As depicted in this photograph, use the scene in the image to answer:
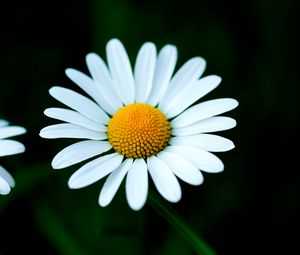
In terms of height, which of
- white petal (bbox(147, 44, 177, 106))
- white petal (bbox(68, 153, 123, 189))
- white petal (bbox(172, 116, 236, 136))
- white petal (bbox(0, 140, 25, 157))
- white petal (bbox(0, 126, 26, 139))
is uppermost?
white petal (bbox(0, 126, 26, 139))

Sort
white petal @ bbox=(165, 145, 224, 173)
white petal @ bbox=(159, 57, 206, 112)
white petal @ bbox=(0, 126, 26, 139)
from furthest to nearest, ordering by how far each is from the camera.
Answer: white petal @ bbox=(159, 57, 206, 112) < white petal @ bbox=(0, 126, 26, 139) < white petal @ bbox=(165, 145, 224, 173)

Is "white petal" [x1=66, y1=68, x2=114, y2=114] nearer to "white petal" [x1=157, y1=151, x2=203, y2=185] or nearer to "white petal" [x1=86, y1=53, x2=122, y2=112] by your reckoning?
"white petal" [x1=86, y1=53, x2=122, y2=112]

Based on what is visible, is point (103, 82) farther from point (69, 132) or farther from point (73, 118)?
point (69, 132)

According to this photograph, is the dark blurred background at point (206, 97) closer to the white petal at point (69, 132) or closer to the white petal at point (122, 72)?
the white petal at point (69, 132)

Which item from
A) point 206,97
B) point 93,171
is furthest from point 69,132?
point 206,97

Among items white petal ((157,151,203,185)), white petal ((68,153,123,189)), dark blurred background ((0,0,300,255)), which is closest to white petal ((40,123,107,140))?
white petal ((68,153,123,189))

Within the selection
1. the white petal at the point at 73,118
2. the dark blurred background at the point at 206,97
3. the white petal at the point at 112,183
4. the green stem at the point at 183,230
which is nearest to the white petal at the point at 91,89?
the white petal at the point at 73,118

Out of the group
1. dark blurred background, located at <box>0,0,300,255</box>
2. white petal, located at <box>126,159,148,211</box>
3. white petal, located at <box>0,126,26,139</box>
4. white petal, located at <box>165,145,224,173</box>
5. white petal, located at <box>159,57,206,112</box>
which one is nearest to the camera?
white petal, located at <box>126,159,148,211</box>

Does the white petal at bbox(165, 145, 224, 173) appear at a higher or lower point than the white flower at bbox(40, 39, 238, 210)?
lower
